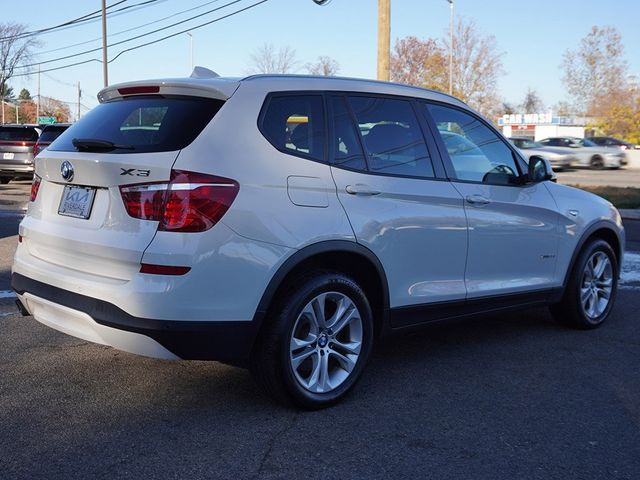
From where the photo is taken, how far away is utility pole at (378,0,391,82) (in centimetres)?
1413

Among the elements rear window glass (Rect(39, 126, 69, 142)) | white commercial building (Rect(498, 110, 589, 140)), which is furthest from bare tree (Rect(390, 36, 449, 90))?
rear window glass (Rect(39, 126, 69, 142))

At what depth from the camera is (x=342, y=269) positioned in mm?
4199

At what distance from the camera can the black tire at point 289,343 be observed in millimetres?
3773

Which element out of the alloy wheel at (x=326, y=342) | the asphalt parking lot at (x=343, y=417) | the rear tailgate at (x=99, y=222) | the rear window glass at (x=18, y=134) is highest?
the rear window glass at (x=18, y=134)

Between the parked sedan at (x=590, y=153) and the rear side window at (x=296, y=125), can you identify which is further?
the parked sedan at (x=590, y=153)

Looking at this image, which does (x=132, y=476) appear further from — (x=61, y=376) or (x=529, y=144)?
(x=529, y=144)

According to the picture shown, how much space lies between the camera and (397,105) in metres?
4.67

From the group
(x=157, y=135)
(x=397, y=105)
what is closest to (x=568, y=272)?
(x=397, y=105)

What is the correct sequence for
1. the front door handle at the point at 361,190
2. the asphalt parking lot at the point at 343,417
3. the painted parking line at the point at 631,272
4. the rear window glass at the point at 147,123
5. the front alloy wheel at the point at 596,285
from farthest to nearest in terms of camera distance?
1. the painted parking line at the point at 631,272
2. the front alloy wheel at the point at 596,285
3. the front door handle at the point at 361,190
4. the rear window glass at the point at 147,123
5. the asphalt parking lot at the point at 343,417

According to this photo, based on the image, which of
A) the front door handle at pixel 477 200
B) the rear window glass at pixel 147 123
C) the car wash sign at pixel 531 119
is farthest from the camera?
the car wash sign at pixel 531 119

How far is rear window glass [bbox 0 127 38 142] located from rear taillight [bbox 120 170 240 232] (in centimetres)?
1769

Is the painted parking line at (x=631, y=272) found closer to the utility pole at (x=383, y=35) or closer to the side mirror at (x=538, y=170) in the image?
the side mirror at (x=538, y=170)

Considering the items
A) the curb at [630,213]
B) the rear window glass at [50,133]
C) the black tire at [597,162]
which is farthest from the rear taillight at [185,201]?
the black tire at [597,162]

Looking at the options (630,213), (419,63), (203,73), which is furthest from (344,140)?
(419,63)
